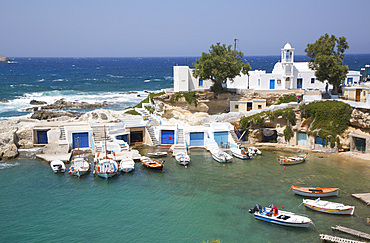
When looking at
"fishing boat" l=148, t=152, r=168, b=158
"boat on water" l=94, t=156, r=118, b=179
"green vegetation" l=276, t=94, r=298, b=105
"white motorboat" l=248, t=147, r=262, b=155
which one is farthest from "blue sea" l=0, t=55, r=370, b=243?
"green vegetation" l=276, t=94, r=298, b=105

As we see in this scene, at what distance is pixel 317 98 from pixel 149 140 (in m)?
24.5

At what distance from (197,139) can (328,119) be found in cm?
1713

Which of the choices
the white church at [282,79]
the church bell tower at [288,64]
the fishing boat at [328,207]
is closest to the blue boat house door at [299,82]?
the white church at [282,79]

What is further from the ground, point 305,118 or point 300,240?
point 305,118

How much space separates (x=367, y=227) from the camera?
26812 mm

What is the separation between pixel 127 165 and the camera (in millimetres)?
38938

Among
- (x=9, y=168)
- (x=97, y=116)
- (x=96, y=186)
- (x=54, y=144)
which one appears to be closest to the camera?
(x=96, y=186)

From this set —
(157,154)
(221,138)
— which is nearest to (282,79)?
(221,138)

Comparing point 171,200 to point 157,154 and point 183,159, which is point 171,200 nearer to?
point 183,159

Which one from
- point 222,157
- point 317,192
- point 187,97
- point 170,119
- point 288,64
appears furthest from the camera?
point 288,64

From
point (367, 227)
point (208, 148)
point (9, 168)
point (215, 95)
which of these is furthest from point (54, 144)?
point (367, 227)

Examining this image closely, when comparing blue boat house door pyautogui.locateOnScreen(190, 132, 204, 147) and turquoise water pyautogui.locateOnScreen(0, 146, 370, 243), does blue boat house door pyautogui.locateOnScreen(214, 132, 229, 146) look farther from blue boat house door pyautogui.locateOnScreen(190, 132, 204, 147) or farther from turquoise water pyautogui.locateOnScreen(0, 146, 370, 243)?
turquoise water pyautogui.locateOnScreen(0, 146, 370, 243)

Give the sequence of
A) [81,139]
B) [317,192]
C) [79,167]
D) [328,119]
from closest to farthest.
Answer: [317,192] < [79,167] < [328,119] < [81,139]

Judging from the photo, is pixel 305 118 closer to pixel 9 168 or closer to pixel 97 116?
pixel 97 116
